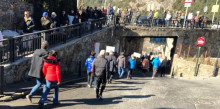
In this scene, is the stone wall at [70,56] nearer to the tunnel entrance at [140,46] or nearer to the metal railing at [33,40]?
the metal railing at [33,40]

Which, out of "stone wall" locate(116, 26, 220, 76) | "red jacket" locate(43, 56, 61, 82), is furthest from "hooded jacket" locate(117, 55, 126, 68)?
"stone wall" locate(116, 26, 220, 76)

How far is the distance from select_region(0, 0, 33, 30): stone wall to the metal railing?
2.56 metres

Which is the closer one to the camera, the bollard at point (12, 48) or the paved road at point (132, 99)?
the paved road at point (132, 99)

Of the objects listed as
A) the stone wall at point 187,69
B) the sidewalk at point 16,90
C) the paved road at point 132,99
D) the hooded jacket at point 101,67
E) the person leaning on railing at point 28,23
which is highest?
the person leaning on railing at point 28,23

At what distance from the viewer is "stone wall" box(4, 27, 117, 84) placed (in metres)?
6.91

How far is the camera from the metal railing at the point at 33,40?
6.67 m

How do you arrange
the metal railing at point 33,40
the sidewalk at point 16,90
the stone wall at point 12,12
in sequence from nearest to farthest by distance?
the sidewalk at point 16,90 → the metal railing at point 33,40 → the stone wall at point 12,12

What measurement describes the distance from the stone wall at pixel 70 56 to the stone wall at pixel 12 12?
127 inches

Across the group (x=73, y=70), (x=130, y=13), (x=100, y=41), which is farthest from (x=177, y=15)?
(x=73, y=70)

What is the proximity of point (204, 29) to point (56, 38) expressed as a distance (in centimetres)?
1643

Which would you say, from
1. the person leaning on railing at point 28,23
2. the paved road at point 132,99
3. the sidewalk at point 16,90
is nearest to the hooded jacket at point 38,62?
the paved road at point 132,99

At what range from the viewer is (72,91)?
7441mm

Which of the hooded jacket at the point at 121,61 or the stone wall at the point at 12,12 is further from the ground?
the stone wall at the point at 12,12

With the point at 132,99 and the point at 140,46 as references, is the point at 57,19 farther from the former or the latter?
the point at 140,46
